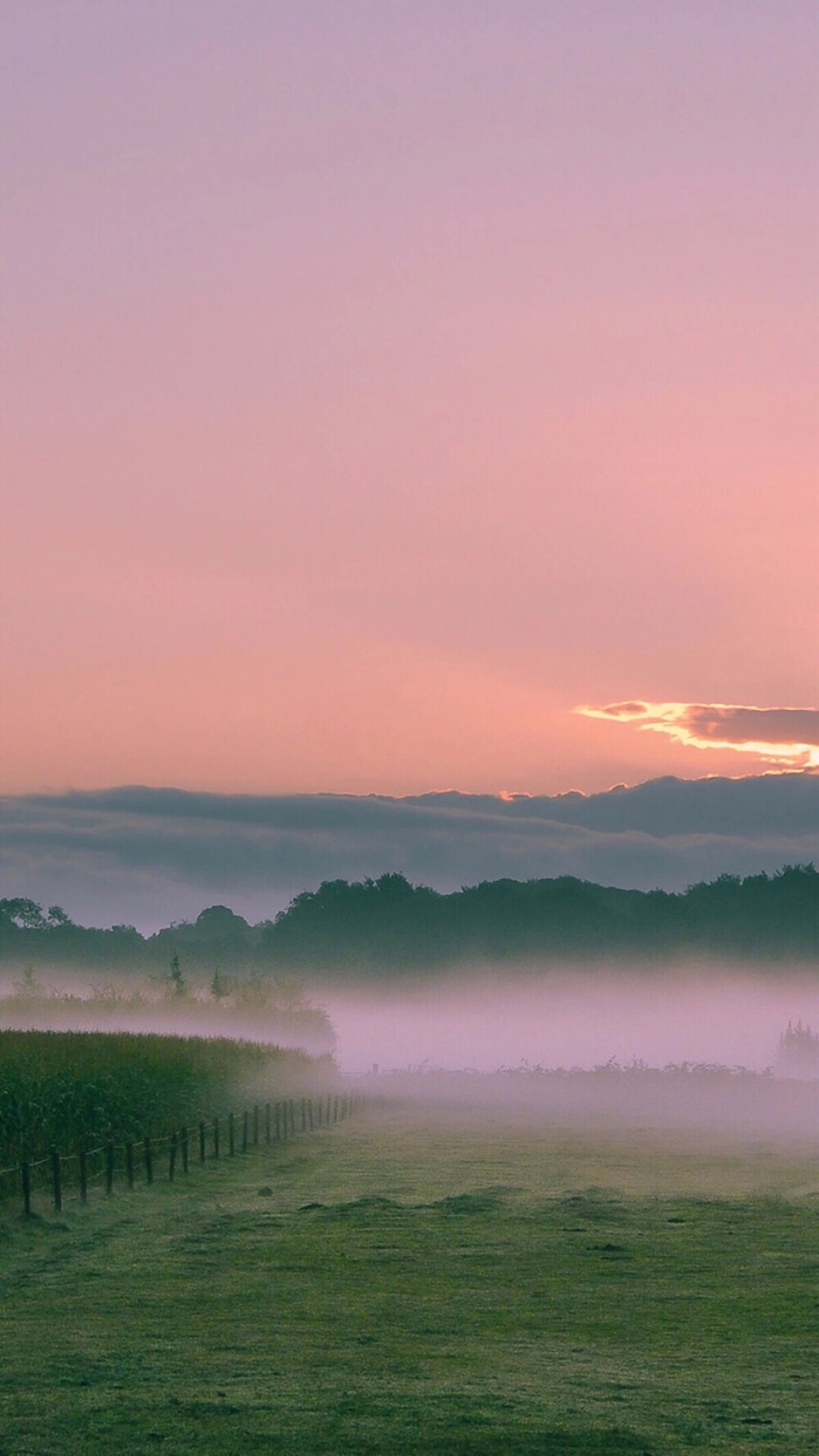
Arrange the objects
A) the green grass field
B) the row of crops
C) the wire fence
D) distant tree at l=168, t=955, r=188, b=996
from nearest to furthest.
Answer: the green grass field, the wire fence, the row of crops, distant tree at l=168, t=955, r=188, b=996

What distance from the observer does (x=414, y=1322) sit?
19.4 meters

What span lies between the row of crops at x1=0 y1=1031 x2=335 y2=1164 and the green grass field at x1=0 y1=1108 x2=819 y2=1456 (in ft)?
12.6

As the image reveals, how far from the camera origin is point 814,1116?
301 ft

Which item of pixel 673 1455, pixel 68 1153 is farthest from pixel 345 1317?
pixel 68 1153

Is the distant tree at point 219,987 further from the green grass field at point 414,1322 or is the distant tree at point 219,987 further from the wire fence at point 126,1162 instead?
the green grass field at point 414,1322

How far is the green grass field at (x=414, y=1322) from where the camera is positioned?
14094 mm

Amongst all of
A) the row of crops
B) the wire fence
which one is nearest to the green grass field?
the wire fence

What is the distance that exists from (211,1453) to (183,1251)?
12459 mm

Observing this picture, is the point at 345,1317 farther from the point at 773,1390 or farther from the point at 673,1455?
the point at 673,1455

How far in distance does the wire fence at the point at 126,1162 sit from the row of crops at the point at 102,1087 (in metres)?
0.49

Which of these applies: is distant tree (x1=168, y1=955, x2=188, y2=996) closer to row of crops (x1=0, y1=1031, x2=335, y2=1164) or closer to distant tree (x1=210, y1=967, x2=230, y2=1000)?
distant tree (x1=210, y1=967, x2=230, y2=1000)

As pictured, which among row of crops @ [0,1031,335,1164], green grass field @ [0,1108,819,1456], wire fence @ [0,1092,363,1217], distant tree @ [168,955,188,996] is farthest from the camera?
distant tree @ [168,955,188,996]

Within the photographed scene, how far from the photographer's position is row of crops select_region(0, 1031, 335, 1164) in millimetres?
37250

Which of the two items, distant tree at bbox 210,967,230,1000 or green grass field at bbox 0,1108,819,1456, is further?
distant tree at bbox 210,967,230,1000
